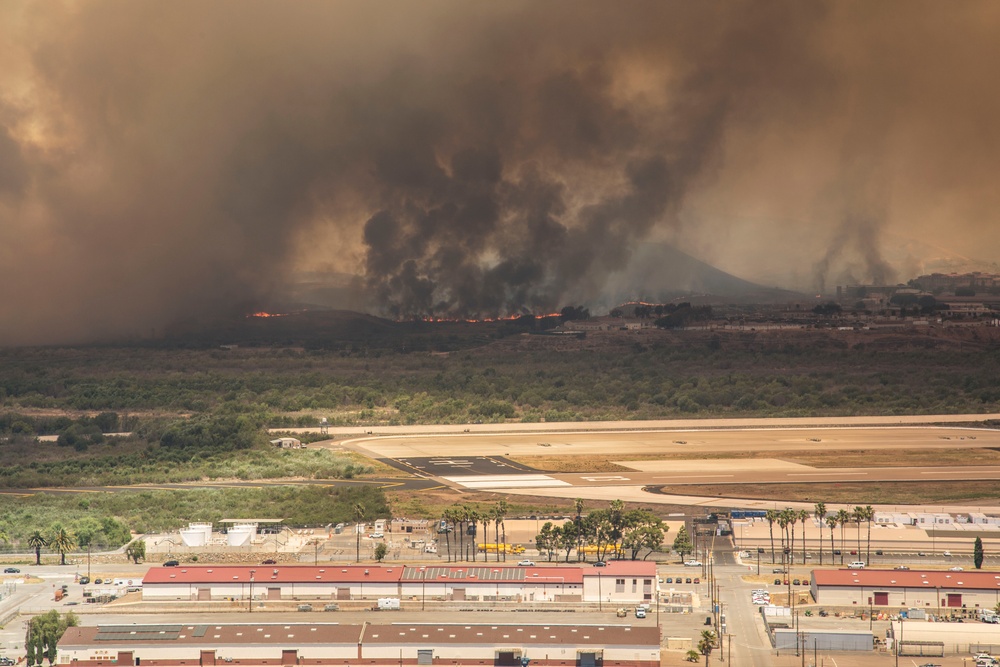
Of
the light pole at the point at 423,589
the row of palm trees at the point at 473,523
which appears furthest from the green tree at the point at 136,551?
the light pole at the point at 423,589

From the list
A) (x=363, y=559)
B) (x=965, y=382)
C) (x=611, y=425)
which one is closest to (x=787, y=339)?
(x=965, y=382)

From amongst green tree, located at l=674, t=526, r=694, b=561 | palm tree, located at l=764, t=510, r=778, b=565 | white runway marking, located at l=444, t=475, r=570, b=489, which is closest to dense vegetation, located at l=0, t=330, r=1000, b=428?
white runway marking, located at l=444, t=475, r=570, b=489

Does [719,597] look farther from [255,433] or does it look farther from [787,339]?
[787,339]

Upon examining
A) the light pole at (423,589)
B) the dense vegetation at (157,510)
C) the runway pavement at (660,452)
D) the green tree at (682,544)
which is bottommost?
the light pole at (423,589)

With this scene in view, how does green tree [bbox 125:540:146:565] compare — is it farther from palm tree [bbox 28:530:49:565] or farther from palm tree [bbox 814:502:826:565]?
palm tree [bbox 814:502:826:565]

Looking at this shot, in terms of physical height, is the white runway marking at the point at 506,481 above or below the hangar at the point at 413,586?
above

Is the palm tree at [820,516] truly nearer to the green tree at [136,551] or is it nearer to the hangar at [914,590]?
the hangar at [914,590]
